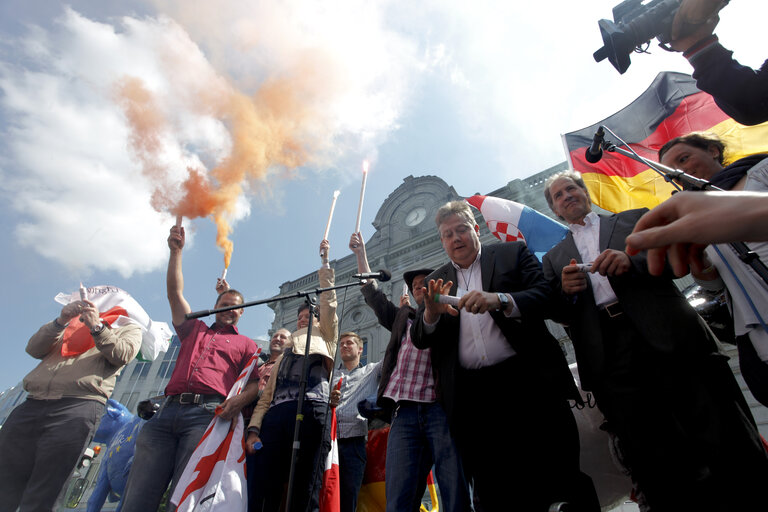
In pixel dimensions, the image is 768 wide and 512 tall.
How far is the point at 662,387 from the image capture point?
1.89m

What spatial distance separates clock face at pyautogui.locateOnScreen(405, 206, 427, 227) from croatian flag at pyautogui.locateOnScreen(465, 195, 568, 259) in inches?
395

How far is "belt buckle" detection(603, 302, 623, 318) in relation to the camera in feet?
7.12

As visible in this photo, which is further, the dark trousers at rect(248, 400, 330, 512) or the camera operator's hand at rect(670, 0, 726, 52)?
the dark trousers at rect(248, 400, 330, 512)

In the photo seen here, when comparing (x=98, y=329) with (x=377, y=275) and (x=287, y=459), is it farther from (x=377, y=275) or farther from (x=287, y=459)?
(x=377, y=275)

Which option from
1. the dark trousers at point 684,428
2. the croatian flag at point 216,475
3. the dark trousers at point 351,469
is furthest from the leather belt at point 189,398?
the dark trousers at point 684,428

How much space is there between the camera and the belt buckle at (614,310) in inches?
85.4

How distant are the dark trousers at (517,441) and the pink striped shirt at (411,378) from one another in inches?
25.9

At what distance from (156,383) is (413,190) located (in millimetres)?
28733

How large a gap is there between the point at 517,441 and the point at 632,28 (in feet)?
8.79

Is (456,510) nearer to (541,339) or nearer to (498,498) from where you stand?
(498,498)

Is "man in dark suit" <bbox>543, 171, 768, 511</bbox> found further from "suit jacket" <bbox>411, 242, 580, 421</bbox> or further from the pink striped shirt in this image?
the pink striped shirt

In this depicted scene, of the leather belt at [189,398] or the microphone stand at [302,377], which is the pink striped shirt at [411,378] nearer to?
the microphone stand at [302,377]

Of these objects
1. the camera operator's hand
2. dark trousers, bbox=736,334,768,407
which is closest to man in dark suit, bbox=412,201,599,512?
dark trousers, bbox=736,334,768,407

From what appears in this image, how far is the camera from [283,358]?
12.8ft
